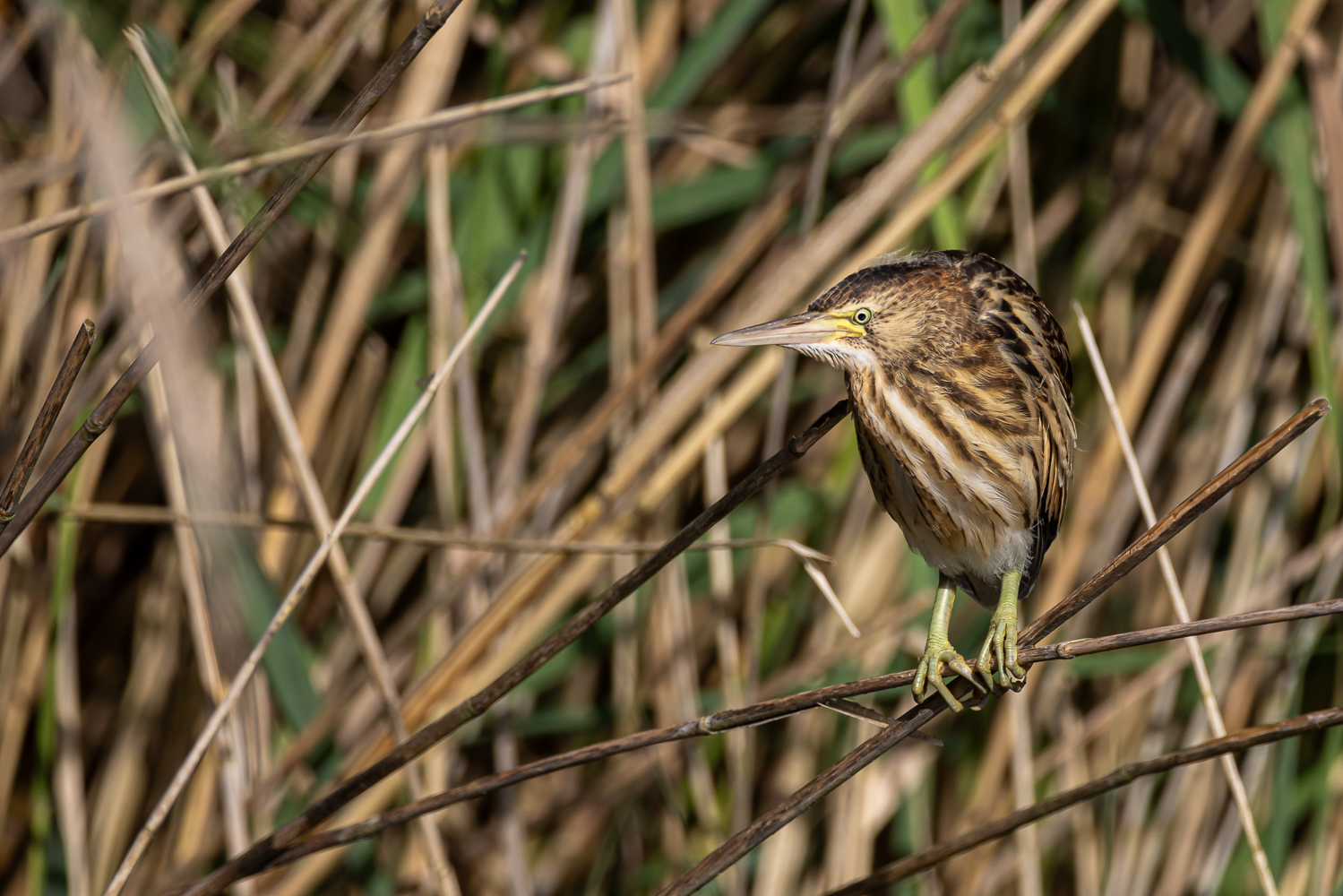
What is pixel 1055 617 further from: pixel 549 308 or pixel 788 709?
pixel 549 308

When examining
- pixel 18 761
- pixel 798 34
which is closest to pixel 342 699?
pixel 18 761

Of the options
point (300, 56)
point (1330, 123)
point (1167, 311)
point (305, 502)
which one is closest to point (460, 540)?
point (305, 502)

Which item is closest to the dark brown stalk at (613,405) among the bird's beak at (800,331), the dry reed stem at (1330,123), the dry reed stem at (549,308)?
the dry reed stem at (549,308)

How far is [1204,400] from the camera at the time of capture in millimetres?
2357

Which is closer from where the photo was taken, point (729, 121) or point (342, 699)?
point (342, 699)

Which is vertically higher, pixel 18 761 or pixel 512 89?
pixel 512 89

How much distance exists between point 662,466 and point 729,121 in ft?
2.53

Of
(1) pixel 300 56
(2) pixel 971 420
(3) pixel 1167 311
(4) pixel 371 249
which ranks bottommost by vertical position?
(2) pixel 971 420

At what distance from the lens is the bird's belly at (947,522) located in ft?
5.63

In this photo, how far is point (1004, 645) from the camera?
1577 mm

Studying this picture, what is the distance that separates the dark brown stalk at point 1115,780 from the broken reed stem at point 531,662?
16.7 inches

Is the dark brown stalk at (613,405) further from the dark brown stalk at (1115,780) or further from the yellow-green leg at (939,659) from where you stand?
the dark brown stalk at (1115,780)

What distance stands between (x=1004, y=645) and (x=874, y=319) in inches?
17.1

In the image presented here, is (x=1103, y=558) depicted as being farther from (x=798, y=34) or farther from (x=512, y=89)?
(x=512, y=89)
